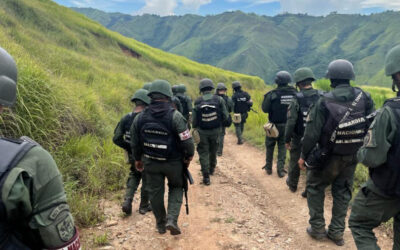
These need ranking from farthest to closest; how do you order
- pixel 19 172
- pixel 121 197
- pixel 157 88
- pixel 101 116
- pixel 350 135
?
pixel 101 116 → pixel 121 197 → pixel 157 88 → pixel 350 135 → pixel 19 172

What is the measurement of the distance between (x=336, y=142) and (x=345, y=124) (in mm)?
237

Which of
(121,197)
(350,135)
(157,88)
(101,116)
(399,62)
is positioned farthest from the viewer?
(101,116)

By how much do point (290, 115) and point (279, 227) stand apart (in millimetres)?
1938

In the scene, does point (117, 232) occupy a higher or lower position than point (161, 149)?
lower

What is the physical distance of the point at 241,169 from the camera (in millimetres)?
6945

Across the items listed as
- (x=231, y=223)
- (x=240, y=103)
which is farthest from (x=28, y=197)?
(x=240, y=103)

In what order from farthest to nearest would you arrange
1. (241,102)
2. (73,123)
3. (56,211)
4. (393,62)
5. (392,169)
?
(241,102), (73,123), (393,62), (392,169), (56,211)

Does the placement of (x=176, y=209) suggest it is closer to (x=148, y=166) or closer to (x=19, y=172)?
(x=148, y=166)

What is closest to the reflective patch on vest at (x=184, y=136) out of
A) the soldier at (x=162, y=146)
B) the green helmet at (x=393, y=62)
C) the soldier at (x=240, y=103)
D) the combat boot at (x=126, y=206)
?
the soldier at (x=162, y=146)

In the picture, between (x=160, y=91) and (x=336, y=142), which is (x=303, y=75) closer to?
(x=336, y=142)

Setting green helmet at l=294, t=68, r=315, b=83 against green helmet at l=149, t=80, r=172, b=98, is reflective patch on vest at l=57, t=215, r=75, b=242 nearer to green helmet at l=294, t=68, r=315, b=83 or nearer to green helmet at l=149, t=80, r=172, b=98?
green helmet at l=149, t=80, r=172, b=98

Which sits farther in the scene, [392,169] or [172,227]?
[172,227]

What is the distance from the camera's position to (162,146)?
3.49 metres

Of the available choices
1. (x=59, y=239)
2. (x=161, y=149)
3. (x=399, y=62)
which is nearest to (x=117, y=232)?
(x=161, y=149)
